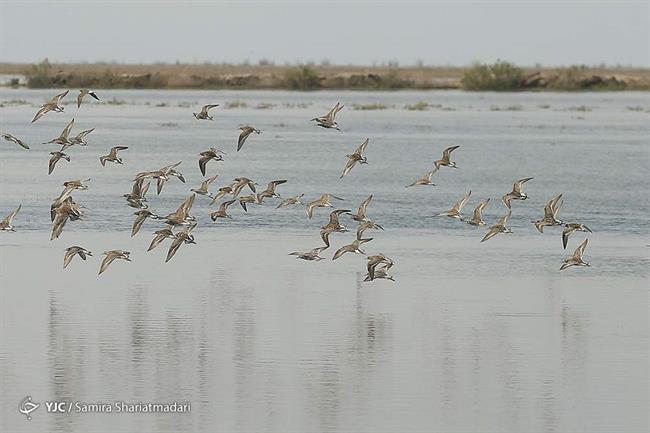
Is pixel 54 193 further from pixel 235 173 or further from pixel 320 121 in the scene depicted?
pixel 320 121

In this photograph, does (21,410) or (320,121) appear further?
(320,121)

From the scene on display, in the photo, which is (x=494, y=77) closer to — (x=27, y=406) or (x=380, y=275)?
(x=380, y=275)

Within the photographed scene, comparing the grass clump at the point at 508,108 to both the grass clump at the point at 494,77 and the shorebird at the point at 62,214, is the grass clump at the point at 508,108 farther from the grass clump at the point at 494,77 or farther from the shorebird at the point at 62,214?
the shorebird at the point at 62,214

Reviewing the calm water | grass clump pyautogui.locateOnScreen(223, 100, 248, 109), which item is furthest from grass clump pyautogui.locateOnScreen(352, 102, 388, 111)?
the calm water

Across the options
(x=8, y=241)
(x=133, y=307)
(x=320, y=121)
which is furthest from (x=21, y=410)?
(x=8, y=241)

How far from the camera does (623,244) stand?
1171 inches

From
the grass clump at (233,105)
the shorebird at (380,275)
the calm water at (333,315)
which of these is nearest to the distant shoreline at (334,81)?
the grass clump at (233,105)

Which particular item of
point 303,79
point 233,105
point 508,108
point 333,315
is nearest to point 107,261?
point 333,315

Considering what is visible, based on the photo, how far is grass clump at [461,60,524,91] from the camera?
349 feet

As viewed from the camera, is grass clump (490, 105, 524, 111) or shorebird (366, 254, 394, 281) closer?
shorebird (366, 254, 394, 281)

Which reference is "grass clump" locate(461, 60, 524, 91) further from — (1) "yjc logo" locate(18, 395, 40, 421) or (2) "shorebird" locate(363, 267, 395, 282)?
(1) "yjc logo" locate(18, 395, 40, 421)

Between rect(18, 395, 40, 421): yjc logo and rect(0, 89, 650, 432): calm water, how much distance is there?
0.08 m

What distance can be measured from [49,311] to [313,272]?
5311 mm

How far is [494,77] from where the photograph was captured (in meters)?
106
